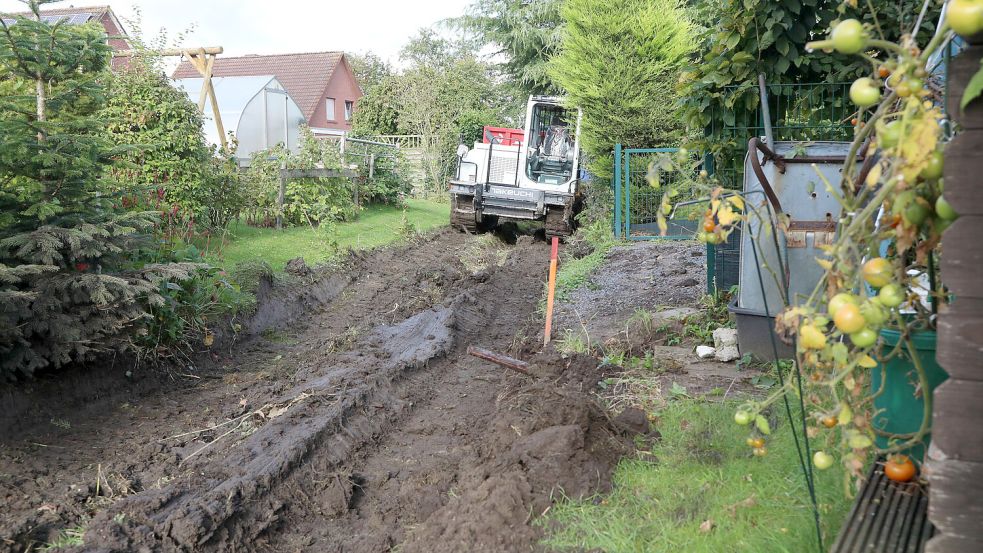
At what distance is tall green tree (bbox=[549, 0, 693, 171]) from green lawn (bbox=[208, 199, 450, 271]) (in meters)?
4.34

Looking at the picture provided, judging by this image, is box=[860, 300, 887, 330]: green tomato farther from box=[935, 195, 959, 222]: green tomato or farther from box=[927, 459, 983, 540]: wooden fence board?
box=[927, 459, 983, 540]: wooden fence board

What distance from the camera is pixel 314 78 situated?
134ft

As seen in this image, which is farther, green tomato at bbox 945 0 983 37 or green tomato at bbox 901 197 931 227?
green tomato at bbox 901 197 931 227

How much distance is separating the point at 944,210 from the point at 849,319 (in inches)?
13.9

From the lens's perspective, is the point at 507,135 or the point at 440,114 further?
the point at 440,114

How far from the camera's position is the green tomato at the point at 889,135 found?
1792 millimetres

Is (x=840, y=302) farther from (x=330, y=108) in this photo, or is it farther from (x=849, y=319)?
(x=330, y=108)

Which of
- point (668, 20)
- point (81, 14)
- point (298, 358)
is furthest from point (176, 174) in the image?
point (81, 14)

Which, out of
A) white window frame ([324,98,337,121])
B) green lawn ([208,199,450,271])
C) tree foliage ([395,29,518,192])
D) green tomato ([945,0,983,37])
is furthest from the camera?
white window frame ([324,98,337,121])

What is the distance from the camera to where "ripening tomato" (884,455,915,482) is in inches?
98.8

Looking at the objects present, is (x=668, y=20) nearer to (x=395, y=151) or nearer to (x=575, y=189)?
(x=575, y=189)

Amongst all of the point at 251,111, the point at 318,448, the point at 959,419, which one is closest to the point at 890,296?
the point at 959,419

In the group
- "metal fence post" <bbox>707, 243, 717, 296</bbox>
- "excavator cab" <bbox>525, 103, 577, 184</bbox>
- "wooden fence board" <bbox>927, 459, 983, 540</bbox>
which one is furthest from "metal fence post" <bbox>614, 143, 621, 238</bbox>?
"wooden fence board" <bbox>927, 459, 983, 540</bbox>

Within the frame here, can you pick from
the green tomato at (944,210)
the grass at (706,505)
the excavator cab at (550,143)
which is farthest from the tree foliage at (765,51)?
the excavator cab at (550,143)
